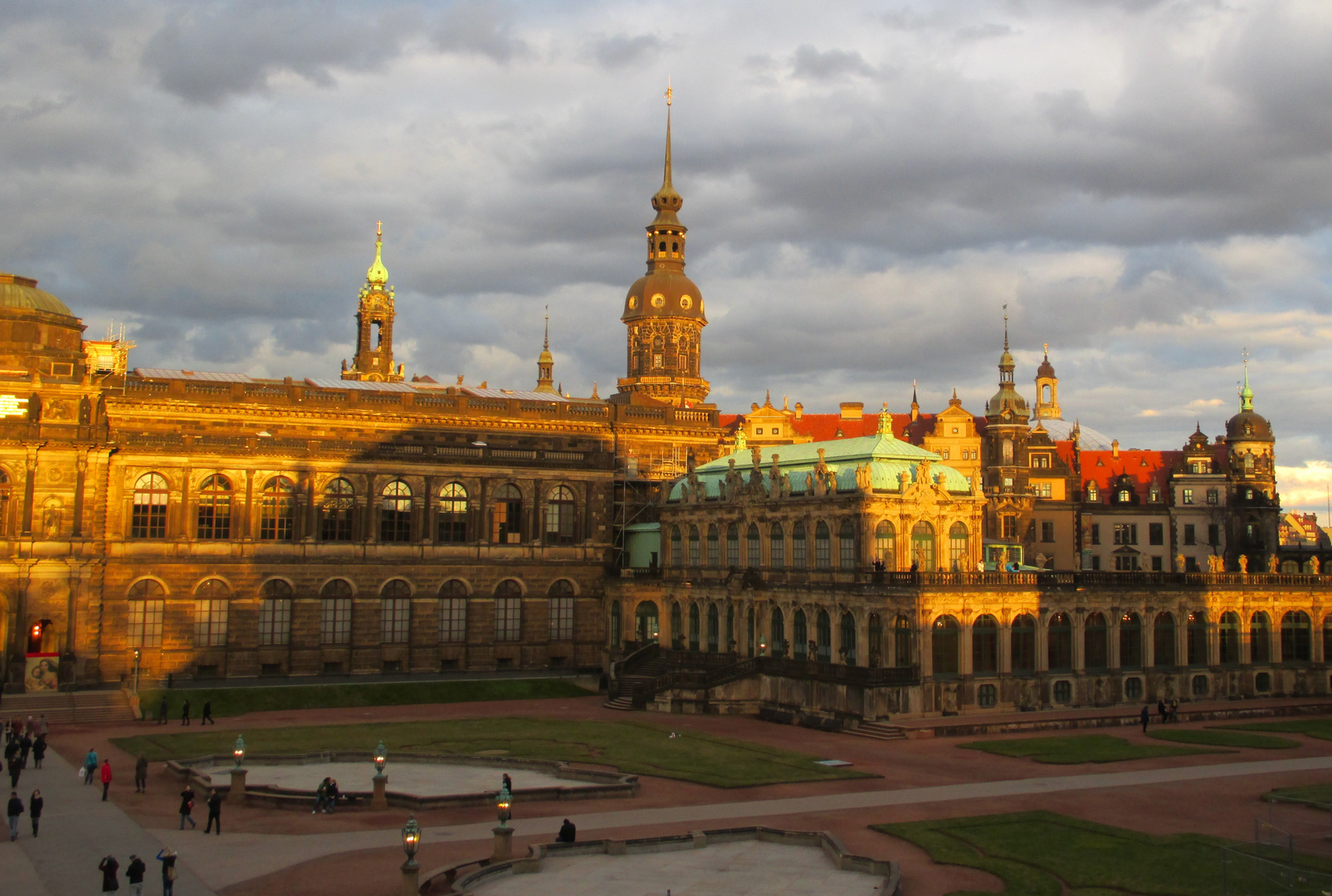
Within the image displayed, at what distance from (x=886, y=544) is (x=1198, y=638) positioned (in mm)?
20148

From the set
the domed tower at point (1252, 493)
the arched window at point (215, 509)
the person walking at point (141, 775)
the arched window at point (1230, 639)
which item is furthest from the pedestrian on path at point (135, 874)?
the domed tower at point (1252, 493)

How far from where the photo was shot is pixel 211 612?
80562 mm

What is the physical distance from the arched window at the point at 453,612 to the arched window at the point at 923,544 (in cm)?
3142

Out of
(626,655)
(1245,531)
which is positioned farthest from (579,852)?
(1245,531)

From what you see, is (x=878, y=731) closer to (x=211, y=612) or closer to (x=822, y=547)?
(x=822, y=547)

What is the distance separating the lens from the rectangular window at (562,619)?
294 feet

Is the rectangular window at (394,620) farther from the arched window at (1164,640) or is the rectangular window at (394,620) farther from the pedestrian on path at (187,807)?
the arched window at (1164,640)

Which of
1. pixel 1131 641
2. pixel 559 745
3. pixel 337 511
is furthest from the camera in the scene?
pixel 337 511

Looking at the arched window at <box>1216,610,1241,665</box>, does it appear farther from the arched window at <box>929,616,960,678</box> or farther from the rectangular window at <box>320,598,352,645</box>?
the rectangular window at <box>320,598,352,645</box>

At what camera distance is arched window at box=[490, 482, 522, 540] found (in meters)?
88.6

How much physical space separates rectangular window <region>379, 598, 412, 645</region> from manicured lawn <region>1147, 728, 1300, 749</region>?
152ft

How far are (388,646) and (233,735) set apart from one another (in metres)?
23.7

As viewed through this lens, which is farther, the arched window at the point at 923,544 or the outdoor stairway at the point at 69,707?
the arched window at the point at 923,544

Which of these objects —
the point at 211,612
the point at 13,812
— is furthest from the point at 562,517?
the point at 13,812
